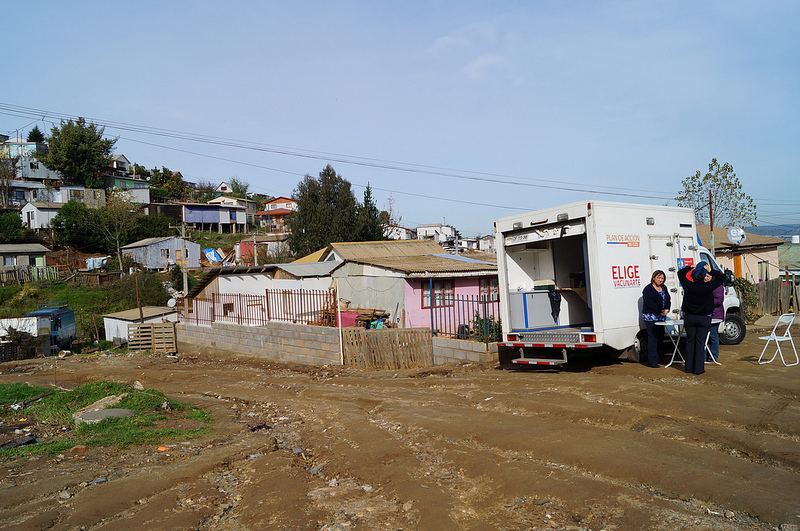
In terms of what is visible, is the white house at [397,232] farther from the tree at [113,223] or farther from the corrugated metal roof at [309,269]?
the corrugated metal roof at [309,269]

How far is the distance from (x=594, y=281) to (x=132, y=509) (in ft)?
27.4

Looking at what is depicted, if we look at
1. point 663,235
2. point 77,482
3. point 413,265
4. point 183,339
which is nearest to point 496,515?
point 77,482

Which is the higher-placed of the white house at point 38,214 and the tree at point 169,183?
the tree at point 169,183

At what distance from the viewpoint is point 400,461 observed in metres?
6.41

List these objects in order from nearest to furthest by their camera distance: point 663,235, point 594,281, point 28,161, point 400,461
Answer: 1. point 400,461
2. point 594,281
3. point 663,235
4. point 28,161

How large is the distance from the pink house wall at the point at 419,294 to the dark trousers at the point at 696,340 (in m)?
10.2

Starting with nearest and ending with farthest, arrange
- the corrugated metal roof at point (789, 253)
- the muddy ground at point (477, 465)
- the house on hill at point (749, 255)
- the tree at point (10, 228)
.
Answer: the muddy ground at point (477, 465)
the house on hill at point (749, 255)
the corrugated metal roof at point (789, 253)
the tree at point (10, 228)

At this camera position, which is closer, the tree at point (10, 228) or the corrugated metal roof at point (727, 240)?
the corrugated metal roof at point (727, 240)

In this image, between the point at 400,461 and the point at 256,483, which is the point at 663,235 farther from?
the point at 256,483

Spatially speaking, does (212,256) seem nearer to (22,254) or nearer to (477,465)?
(22,254)

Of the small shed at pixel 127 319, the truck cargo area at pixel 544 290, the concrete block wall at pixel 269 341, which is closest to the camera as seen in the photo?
the truck cargo area at pixel 544 290

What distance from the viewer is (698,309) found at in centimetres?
959

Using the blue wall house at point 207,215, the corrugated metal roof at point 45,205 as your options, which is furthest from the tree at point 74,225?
the blue wall house at point 207,215

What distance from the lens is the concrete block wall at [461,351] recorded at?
12984 mm
